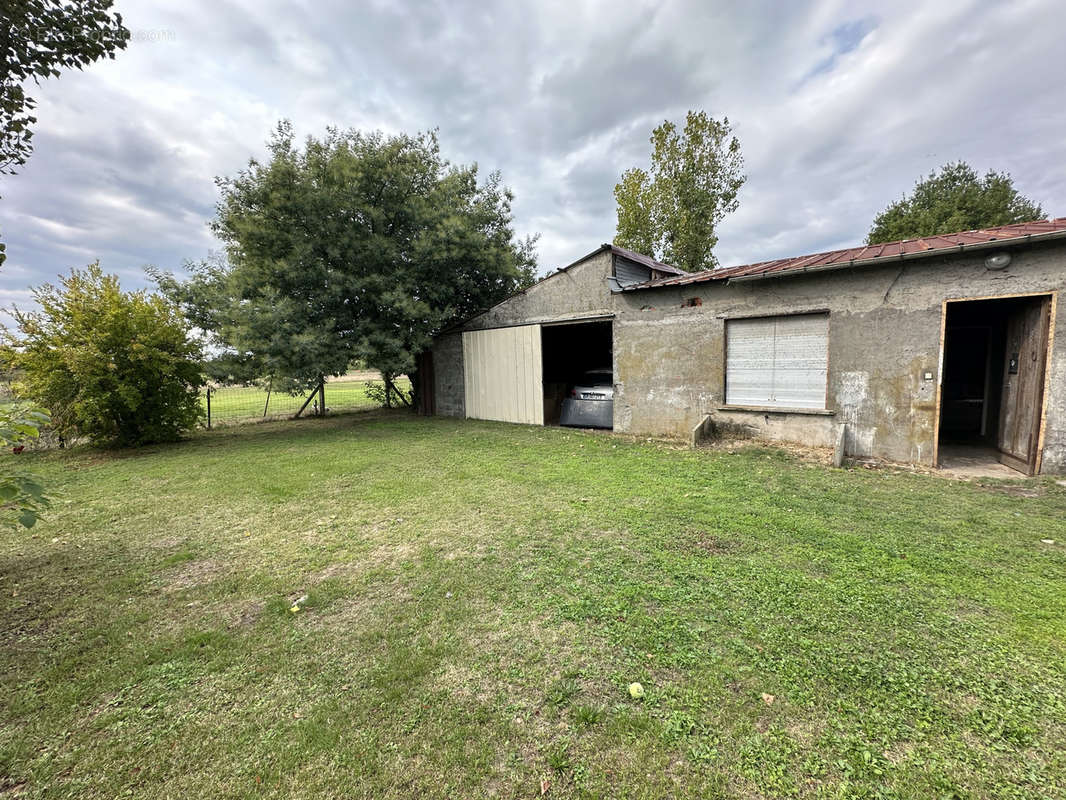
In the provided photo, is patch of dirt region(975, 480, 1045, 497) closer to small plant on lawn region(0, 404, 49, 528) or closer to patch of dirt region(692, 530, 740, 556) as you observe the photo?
patch of dirt region(692, 530, 740, 556)

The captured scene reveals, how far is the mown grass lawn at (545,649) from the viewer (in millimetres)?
1566

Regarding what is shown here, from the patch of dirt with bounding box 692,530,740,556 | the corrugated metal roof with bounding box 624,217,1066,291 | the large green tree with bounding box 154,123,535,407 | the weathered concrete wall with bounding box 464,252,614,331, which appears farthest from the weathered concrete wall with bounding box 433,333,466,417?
the patch of dirt with bounding box 692,530,740,556

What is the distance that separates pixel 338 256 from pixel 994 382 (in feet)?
41.1

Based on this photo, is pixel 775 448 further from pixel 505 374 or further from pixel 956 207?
pixel 956 207

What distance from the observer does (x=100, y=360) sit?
290 inches

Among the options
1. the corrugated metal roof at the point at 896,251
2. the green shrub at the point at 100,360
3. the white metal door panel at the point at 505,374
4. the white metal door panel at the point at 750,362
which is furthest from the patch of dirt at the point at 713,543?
the green shrub at the point at 100,360

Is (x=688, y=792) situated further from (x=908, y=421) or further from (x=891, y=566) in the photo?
(x=908, y=421)

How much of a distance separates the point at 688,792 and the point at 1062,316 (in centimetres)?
678

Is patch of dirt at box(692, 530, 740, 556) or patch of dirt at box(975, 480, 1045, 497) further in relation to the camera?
patch of dirt at box(975, 480, 1045, 497)

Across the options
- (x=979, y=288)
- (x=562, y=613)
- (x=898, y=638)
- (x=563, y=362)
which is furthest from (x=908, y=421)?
(x=563, y=362)

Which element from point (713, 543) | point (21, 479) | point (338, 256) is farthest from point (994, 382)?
point (338, 256)

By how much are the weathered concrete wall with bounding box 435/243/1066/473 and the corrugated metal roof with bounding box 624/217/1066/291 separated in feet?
0.63

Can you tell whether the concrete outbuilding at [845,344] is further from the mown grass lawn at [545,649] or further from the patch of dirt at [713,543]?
the patch of dirt at [713,543]

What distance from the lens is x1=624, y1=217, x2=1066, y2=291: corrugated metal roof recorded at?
481cm
